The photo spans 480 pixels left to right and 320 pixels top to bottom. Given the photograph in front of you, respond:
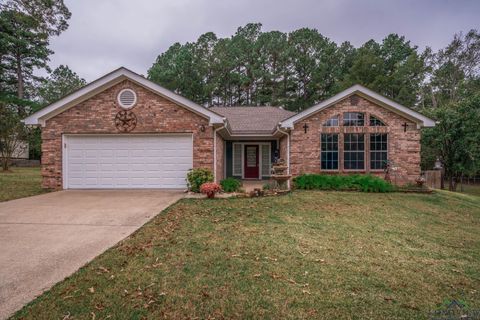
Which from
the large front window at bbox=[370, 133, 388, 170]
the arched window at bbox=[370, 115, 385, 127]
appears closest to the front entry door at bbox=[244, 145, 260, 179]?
the large front window at bbox=[370, 133, 388, 170]

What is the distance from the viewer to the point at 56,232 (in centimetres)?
481

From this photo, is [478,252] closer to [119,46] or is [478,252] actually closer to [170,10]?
[170,10]

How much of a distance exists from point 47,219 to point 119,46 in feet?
62.8

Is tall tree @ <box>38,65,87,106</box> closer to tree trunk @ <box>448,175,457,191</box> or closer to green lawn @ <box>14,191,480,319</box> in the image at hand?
green lawn @ <box>14,191,480,319</box>

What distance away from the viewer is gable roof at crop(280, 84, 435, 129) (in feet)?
35.2

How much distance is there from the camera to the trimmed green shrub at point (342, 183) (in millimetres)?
10031

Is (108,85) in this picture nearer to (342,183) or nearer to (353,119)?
(342,183)

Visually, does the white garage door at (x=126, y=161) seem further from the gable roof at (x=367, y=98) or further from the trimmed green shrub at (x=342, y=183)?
the trimmed green shrub at (x=342, y=183)

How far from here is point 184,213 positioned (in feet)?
21.1

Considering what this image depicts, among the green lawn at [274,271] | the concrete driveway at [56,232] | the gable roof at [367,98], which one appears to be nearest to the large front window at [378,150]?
the gable roof at [367,98]

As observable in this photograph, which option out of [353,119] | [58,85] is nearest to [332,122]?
[353,119]

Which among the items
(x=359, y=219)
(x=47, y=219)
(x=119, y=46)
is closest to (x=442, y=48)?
(x=359, y=219)

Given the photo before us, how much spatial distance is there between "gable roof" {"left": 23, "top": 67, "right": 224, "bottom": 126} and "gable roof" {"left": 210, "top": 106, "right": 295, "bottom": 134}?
2598mm

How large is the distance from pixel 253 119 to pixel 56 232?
1241 cm
